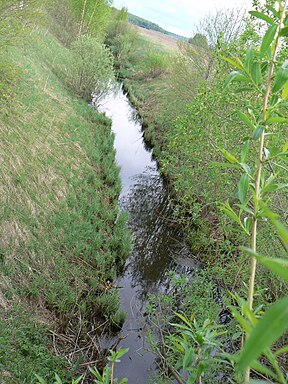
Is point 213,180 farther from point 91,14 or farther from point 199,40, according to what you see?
point 91,14

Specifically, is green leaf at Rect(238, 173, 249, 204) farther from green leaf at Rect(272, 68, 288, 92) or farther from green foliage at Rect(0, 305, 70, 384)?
green foliage at Rect(0, 305, 70, 384)

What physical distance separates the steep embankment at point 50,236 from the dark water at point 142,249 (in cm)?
52

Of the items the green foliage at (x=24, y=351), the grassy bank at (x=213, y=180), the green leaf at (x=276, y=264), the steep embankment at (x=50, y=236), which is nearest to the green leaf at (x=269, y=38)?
the green leaf at (x=276, y=264)

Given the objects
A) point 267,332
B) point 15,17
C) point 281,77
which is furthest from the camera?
point 15,17

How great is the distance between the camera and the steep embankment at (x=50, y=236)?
4.54 m

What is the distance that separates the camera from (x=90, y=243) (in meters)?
6.88

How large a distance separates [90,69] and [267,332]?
49.7 ft

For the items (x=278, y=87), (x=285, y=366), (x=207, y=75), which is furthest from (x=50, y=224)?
(x=207, y=75)

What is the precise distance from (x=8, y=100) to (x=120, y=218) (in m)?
4.19

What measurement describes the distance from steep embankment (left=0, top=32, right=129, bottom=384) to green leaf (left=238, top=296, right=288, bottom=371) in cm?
411

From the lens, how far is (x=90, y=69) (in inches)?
565

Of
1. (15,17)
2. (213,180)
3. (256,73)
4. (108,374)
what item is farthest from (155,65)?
(256,73)

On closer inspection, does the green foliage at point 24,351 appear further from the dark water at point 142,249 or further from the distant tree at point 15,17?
the distant tree at point 15,17

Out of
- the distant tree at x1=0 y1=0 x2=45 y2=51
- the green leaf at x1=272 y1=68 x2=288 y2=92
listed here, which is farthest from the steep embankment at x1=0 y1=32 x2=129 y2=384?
the green leaf at x1=272 y1=68 x2=288 y2=92
